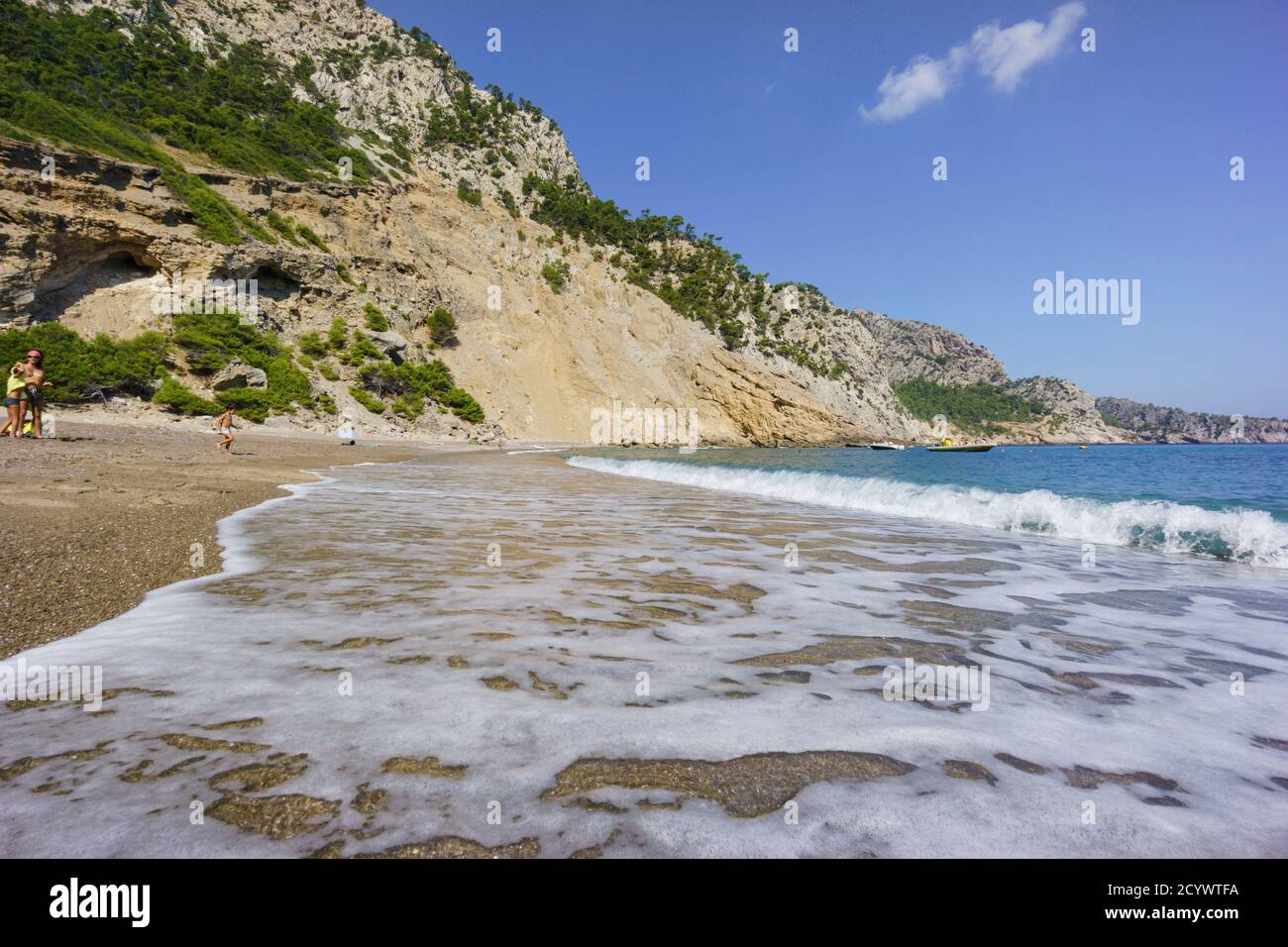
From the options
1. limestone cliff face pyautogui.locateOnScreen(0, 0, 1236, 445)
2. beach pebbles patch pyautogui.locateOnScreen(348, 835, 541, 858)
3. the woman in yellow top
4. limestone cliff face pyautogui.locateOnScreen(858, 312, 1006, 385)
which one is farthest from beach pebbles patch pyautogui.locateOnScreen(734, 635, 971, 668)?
limestone cliff face pyautogui.locateOnScreen(858, 312, 1006, 385)

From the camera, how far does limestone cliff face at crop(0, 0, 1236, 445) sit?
32188 millimetres

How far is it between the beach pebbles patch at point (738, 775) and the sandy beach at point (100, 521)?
11.7ft

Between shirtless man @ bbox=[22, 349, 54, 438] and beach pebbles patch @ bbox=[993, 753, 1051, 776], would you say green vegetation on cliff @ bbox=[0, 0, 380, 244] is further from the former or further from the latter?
beach pebbles patch @ bbox=[993, 753, 1051, 776]

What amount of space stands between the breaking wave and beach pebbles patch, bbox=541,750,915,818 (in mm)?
9968

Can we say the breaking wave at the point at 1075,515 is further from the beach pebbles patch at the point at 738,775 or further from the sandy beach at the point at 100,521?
the sandy beach at the point at 100,521

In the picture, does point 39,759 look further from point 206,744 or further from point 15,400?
point 15,400

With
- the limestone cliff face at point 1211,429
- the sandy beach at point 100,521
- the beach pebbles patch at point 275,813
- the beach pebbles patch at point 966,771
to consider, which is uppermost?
the limestone cliff face at point 1211,429

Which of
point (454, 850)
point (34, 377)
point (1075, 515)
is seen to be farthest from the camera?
point (34, 377)

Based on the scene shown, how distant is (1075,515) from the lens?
10805 mm

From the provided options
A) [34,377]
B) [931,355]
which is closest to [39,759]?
[34,377]

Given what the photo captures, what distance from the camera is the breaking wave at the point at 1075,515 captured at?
8.84 meters

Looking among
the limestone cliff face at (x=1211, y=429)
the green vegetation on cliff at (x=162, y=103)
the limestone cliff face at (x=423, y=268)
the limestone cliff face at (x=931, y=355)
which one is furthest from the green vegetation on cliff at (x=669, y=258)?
the limestone cliff face at (x=1211, y=429)

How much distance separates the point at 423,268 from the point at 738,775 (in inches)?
2335
